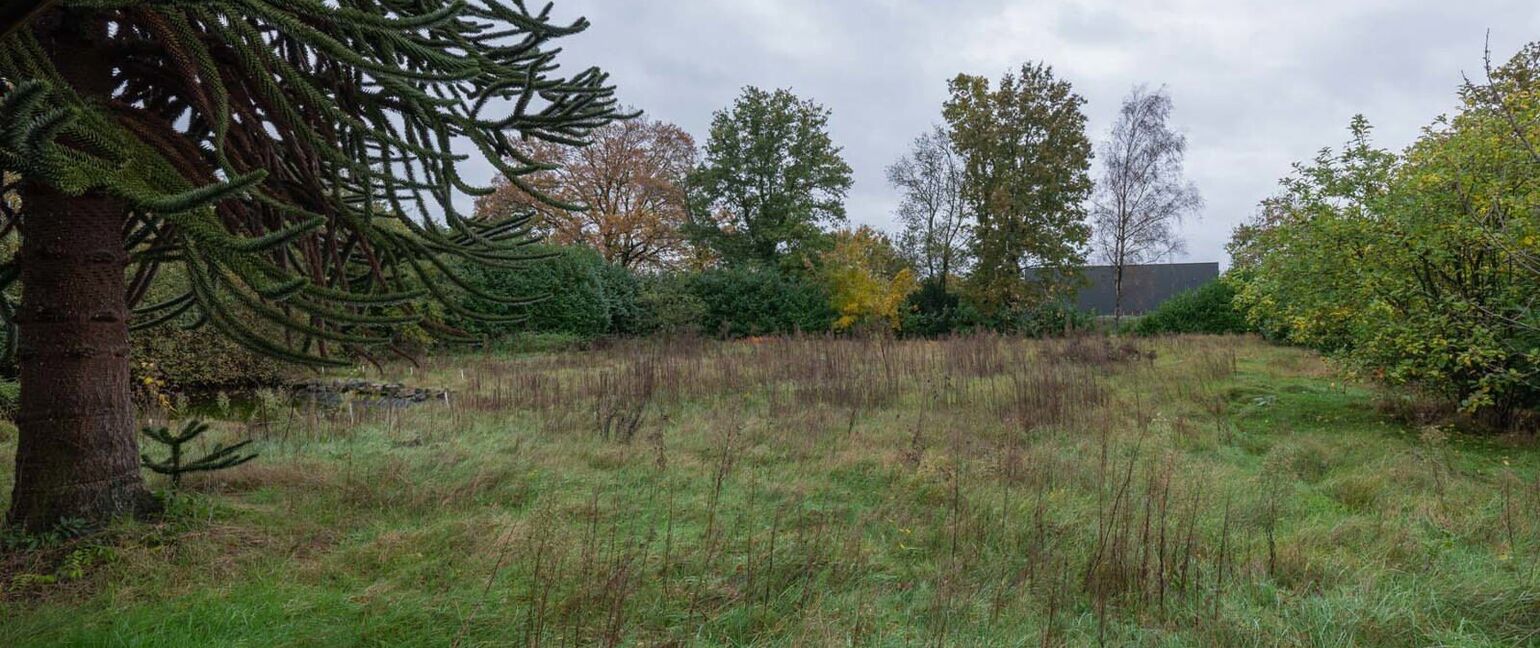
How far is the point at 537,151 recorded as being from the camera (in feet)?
78.6

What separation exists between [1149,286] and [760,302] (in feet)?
86.2

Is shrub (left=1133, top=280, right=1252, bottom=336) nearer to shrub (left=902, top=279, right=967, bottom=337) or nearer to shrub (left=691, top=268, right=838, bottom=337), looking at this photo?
shrub (left=902, top=279, right=967, bottom=337)

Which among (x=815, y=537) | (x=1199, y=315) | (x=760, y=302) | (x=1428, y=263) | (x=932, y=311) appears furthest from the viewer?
(x=932, y=311)

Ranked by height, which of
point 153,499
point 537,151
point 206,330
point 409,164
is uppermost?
point 537,151

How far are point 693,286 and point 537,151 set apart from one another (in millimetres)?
6989

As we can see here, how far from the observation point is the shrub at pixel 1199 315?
21672 mm

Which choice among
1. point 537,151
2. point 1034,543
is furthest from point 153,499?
point 537,151

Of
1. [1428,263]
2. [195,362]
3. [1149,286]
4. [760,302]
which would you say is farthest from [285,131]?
[1149,286]

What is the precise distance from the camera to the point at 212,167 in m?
3.29

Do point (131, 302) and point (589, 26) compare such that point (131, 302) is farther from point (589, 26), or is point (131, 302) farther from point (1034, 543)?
point (1034, 543)

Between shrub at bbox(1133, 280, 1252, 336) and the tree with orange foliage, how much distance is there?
17280mm

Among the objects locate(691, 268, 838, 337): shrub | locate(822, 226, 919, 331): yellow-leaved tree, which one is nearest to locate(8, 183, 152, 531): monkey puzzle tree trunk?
locate(822, 226, 919, 331): yellow-leaved tree

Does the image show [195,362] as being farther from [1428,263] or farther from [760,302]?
[760,302]

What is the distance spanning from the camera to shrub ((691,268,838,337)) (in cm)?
2247
